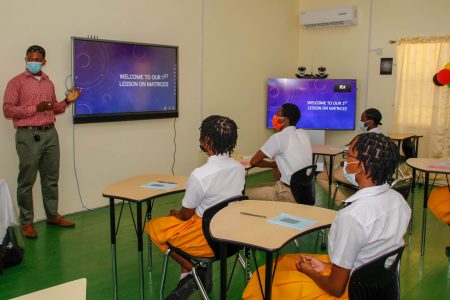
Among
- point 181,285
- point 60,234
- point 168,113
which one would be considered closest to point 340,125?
point 168,113

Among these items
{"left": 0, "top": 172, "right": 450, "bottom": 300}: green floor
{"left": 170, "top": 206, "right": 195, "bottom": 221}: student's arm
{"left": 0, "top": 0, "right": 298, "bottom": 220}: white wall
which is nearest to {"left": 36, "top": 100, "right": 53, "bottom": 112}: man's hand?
{"left": 0, "top": 0, "right": 298, "bottom": 220}: white wall

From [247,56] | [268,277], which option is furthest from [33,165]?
[247,56]

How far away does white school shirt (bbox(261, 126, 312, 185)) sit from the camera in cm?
379

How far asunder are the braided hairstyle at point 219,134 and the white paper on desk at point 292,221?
564 millimetres

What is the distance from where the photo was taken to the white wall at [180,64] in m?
4.44

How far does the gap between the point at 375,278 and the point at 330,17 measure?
642 cm

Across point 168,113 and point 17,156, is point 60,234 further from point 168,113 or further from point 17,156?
point 168,113

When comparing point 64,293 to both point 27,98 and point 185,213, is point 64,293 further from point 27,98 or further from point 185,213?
point 27,98

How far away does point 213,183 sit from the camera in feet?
8.52

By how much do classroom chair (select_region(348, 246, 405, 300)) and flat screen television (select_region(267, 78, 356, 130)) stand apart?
18.5 ft

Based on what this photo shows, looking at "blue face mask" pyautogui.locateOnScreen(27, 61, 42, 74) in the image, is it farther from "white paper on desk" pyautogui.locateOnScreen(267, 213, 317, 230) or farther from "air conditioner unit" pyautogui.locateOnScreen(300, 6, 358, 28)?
"air conditioner unit" pyautogui.locateOnScreen(300, 6, 358, 28)

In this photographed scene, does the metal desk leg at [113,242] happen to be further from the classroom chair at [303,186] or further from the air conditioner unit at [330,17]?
the air conditioner unit at [330,17]

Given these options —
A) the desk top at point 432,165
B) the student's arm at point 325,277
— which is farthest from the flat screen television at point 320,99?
the student's arm at point 325,277

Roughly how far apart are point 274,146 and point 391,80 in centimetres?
414
